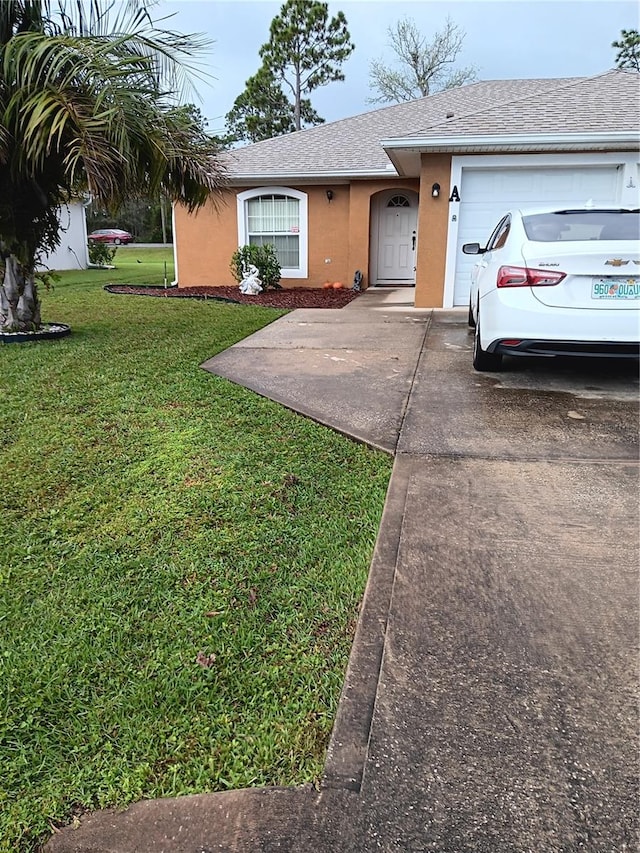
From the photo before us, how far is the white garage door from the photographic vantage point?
405 inches

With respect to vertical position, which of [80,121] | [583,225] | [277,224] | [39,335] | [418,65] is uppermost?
[418,65]

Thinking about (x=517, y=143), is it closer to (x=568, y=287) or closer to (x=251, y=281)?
(x=568, y=287)

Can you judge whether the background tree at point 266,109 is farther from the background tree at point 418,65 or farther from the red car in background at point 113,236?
the red car in background at point 113,236

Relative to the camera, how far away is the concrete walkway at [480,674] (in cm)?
160

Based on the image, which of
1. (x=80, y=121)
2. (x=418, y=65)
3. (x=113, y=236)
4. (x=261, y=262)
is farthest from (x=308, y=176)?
(x=113, y=236)

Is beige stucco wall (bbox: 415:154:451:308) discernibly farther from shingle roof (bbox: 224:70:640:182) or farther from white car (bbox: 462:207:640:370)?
white car (bbox: 462:207:640:370)

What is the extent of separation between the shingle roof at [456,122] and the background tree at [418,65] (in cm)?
1621

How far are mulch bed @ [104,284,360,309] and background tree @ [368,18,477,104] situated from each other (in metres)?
23.2

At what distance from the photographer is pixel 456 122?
1055 cm

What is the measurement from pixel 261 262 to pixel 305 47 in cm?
2610

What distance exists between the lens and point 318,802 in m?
1.67

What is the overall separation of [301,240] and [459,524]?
→ 1307 cm

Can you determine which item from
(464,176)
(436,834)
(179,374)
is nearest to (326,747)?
(436,834)

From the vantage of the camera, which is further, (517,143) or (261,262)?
(261,262)
